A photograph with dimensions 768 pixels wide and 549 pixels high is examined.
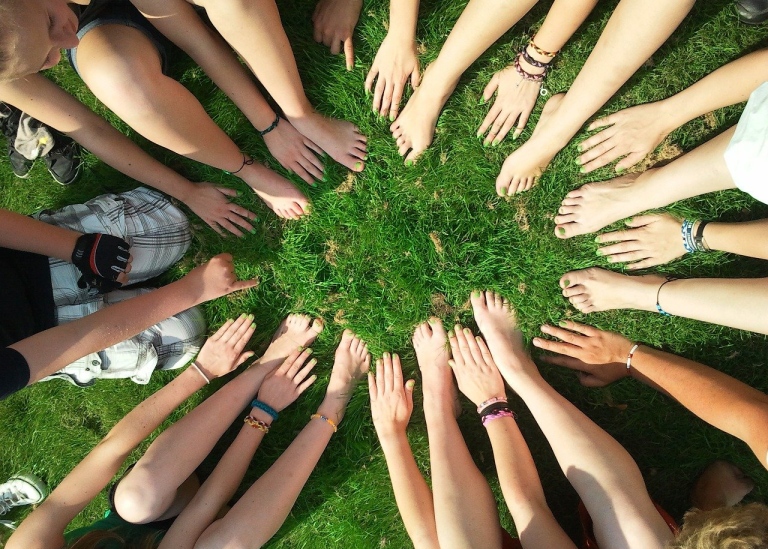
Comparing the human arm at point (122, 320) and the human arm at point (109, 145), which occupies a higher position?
the human arm at point (109, 145)

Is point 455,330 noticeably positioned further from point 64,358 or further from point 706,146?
point 64,358

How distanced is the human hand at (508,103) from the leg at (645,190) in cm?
41

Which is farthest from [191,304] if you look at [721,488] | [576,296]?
[721,488]

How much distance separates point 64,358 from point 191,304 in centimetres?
57

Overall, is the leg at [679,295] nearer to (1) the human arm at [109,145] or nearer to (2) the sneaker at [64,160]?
(1) the human arm at [109,145]

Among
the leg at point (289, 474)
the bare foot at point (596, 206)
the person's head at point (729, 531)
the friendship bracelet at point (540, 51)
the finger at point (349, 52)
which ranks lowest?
the person's head at point (729, 531)

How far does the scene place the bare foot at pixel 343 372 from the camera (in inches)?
99.0

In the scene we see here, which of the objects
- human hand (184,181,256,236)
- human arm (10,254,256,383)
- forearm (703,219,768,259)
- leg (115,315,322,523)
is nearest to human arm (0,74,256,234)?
human hand (184,181,256,236)

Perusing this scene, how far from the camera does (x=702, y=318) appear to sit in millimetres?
2094

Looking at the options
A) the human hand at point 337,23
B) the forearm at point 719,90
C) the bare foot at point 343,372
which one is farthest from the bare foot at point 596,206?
the human hand at point 337,23

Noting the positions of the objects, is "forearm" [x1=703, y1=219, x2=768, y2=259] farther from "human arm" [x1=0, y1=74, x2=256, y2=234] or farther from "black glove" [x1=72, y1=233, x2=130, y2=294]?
"black glove" [x1=72, y1=233, x2=130, y2=294]

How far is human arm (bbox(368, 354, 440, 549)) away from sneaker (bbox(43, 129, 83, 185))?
1.76 metres

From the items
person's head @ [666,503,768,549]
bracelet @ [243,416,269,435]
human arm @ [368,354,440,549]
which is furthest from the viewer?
bracelet @ [243,416,269,435]

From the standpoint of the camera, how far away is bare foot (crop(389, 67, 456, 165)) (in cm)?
226
